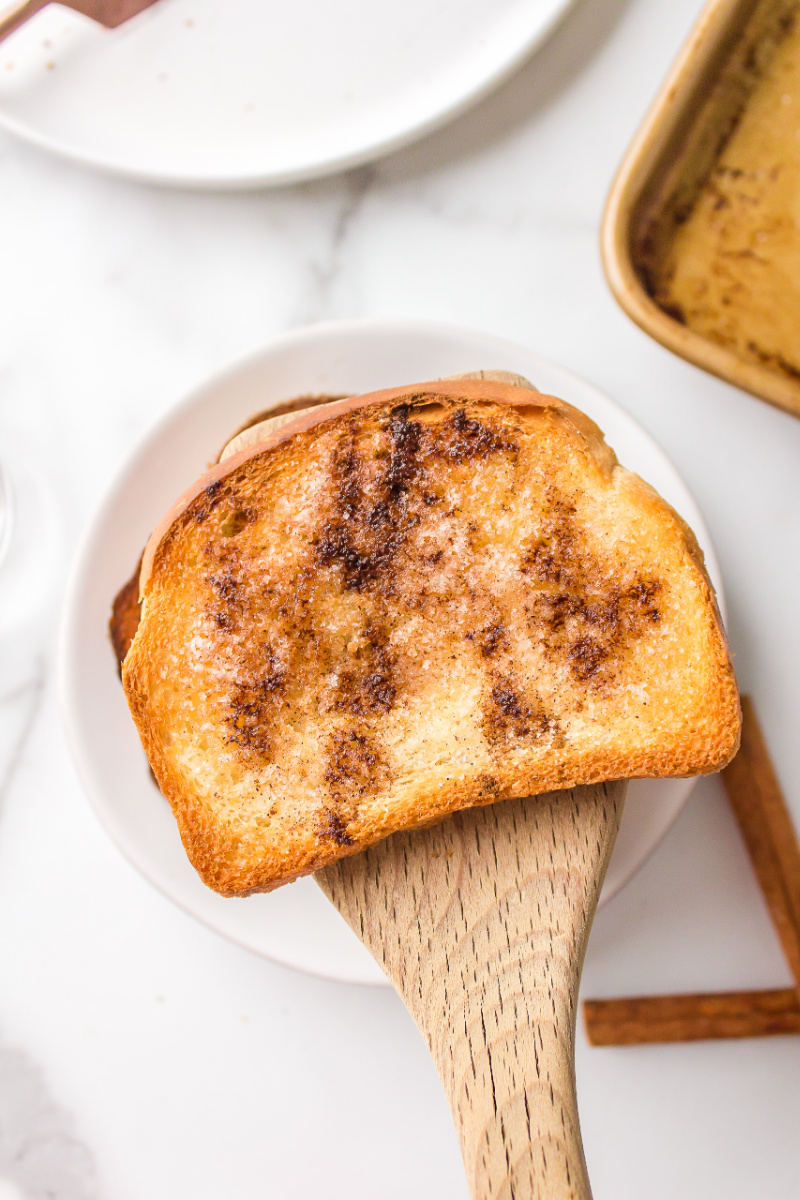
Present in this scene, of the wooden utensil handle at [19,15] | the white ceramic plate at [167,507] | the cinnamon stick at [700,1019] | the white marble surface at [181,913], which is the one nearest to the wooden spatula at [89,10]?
the wooden utensil handle at [19,15]

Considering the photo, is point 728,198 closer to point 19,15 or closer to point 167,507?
point 167,507

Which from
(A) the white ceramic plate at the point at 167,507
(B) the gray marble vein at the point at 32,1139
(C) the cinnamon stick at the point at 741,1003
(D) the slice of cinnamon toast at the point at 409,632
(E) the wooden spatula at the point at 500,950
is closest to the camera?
(E) the wooden spatula at the point at 500,950

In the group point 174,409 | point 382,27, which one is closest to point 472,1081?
point 174,409

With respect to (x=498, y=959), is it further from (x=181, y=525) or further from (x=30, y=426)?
(x=30, y=426)

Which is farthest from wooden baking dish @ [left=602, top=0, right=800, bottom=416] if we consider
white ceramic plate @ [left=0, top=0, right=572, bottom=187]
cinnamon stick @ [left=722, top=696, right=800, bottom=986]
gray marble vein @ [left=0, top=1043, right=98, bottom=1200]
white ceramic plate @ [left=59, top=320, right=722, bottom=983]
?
gray marble vein @ [left=0, top=1043, right=98, bottom=1200]

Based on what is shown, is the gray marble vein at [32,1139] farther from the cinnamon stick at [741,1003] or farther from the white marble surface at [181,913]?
the cinnamon stick at [741,1003]

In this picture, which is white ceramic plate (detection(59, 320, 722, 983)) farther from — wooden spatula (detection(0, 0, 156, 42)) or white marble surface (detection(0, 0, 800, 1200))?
wooden spatula (detection(0, 0, 156, 42))

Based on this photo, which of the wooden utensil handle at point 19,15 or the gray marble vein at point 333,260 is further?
the gray marble vein at point 333,260
